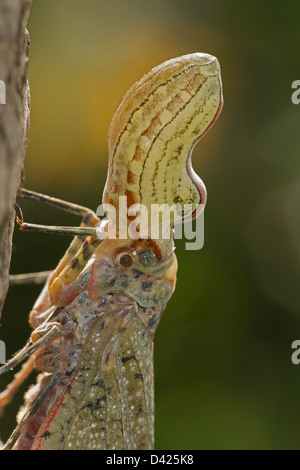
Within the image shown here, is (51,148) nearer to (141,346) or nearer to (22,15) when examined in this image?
(141,346)

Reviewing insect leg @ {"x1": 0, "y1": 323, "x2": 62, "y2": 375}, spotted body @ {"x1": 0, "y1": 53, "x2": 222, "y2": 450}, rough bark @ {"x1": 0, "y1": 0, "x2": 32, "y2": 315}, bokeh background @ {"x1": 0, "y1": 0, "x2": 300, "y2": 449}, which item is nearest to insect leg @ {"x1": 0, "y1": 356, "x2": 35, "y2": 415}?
spotted body @ {"x1": 0, "y1": 53, "x2": 222, "y2": 450}

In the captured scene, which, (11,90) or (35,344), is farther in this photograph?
(35,344)

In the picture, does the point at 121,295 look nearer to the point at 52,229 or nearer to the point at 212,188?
the point at 52,229

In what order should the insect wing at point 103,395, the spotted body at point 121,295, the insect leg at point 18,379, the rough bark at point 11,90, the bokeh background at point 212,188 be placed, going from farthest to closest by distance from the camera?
1. the bokeh background at point 212,188
2. the insect leg at point 18,379
3. the insect wing at point 103,395
4. the spotted body at point 121,295
5. the rough bark at point 11,90

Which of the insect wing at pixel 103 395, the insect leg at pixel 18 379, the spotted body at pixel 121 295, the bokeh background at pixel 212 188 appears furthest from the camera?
the bokeh background at pixel 212 188

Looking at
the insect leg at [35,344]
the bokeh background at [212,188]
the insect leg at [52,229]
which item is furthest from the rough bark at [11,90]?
the bokeh background at [212,188]

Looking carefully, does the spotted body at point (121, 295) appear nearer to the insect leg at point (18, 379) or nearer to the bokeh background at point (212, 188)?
the insect leg at point (18, 379)

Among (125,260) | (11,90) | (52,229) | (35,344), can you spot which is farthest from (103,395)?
(11,90)
